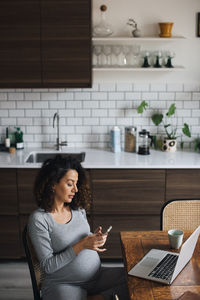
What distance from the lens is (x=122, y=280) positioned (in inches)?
90.8

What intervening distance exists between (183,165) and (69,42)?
151 centimetres

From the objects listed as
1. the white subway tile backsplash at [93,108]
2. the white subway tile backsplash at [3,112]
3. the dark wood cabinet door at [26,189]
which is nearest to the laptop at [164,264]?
the dark wood cabinet door at [26,189]

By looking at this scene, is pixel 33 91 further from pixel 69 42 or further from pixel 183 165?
pixel 183 165

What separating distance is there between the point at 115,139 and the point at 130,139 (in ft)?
0.49

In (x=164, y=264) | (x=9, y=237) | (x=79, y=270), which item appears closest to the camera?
(x=164, y=264)

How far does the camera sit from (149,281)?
75.1 inches

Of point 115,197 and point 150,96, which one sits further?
point 150,96

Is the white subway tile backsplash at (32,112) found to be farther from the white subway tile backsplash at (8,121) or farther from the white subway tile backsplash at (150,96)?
the white subway tile backsplash at (150,96)

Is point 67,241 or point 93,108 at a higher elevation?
point 93,108

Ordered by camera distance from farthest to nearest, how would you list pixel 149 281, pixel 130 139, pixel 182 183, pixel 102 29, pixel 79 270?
pixel 130 139, pixel 102 29, pixel 182 183, pixel 79 270, pixel 149 281

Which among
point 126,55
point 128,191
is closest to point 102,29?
point 126,55

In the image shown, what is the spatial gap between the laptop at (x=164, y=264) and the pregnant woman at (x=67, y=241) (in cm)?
24

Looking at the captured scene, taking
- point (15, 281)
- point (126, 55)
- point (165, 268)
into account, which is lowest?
point (15, 281)

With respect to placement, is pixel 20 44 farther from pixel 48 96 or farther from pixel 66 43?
pixel 48 96
